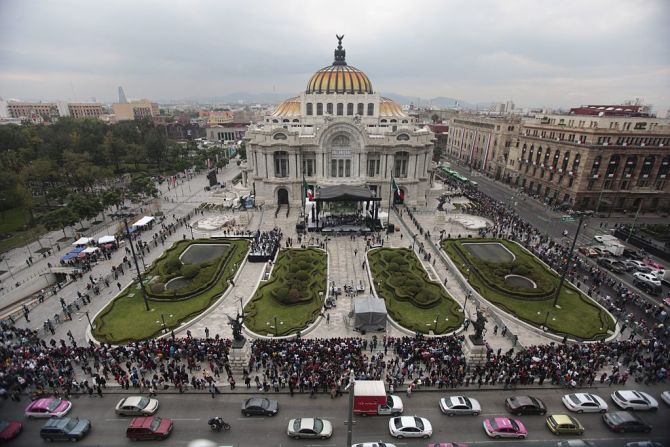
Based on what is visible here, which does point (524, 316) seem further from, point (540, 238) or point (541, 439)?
point (540, 238)

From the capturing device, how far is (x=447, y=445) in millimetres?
18078

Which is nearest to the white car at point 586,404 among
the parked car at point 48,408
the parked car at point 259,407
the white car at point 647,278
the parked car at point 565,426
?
the parked car at point 565,426

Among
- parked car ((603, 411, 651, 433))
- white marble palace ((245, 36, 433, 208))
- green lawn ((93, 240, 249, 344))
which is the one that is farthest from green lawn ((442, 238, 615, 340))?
green lawn ((93, 240, 249, 344))

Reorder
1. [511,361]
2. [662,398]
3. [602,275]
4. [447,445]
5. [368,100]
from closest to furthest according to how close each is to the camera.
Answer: [447,445]
[662,398]
[511,361]
[602,275]
[368,100]

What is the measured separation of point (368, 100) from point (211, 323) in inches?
2038

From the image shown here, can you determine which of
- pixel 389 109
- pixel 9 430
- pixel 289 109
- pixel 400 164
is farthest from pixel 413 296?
pixel 289 109

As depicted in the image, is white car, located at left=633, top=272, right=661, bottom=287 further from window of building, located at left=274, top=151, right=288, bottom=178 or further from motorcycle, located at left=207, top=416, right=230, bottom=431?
window of building, located at left=274, top=151, right=288, bottom=178

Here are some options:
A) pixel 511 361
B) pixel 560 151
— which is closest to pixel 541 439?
pixel 511 361

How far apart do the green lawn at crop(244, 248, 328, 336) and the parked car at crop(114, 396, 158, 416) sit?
8.89m

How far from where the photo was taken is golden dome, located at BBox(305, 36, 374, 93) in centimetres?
6744

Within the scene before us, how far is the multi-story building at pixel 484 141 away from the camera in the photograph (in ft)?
279

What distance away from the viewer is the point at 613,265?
4081 centimetres

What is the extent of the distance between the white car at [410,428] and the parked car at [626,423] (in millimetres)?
10328

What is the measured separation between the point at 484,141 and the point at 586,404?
82.5 meters
